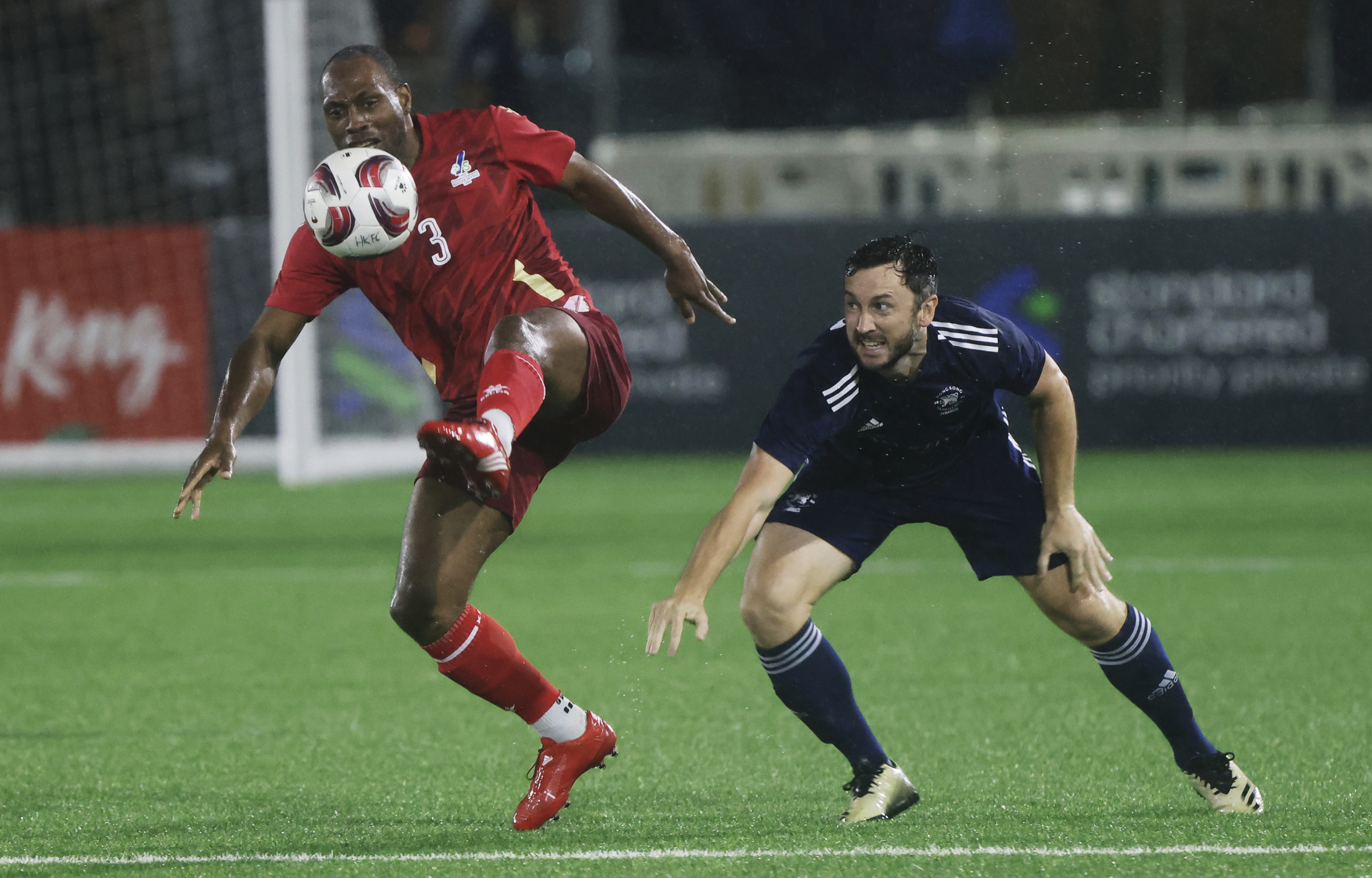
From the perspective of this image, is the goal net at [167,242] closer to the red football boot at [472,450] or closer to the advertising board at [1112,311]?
the advertising board at [1112,311]

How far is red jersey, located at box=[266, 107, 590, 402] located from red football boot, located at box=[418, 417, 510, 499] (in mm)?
630

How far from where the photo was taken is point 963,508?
441 centimetres

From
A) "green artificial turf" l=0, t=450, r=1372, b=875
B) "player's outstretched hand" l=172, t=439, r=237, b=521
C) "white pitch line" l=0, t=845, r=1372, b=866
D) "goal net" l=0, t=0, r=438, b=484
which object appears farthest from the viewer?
"goal net" l=0, t=0, r=438, b=484

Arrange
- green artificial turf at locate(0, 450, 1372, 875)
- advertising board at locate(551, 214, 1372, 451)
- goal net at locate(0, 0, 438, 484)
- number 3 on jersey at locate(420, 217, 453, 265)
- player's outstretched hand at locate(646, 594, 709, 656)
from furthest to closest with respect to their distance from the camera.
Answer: advertising board at locate(551, 214, 1372, 451)
goal net at locate(0, 0, 438, 484)
number 3 on jersey at locate(420, 217, 453, 265)
green artificial turf at locate(0, 450, 1372, 875)
player's outstretched hand at locate(646, 594, 709, 656)

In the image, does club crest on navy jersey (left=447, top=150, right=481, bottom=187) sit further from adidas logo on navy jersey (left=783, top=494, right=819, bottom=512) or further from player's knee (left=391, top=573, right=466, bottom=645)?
adidas logo on navy jersey (left=783, top=494, right=819, bottom=512)

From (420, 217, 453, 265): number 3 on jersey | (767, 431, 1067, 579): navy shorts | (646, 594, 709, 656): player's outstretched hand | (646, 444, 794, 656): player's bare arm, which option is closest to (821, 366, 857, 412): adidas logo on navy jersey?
(646, 444, 794, 656): player's bare arm

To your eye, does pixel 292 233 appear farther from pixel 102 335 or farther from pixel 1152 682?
pixel 1152 682

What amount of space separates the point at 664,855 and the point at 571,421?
1.14m

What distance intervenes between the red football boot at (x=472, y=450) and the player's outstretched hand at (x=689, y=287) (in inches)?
35.2

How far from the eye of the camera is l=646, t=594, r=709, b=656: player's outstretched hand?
11.8ft

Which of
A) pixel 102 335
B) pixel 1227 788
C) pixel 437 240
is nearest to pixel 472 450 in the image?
pixel 437 240

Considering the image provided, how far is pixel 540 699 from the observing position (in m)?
4.39

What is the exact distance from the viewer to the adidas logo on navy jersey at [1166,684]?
4.36 m

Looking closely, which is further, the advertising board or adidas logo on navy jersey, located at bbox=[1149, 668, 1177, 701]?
the advertising board
